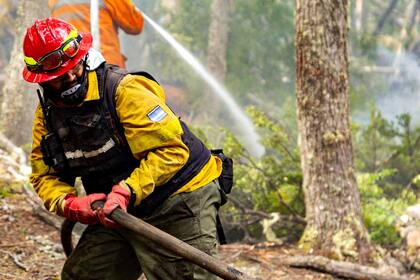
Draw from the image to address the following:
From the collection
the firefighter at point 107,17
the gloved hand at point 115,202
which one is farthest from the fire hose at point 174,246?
the firefighter at point 107,17

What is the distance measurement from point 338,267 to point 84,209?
2.99 m

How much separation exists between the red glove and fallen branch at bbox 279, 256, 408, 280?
2.89 m

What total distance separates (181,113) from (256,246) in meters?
9.27

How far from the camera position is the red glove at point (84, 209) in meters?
2.88

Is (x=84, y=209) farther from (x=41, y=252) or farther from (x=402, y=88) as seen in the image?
(x=402, y=88)

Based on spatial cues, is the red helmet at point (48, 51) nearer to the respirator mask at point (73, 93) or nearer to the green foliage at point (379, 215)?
the respirator mask at point (73, 93)

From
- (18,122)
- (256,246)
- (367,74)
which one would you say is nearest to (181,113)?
(367,74)

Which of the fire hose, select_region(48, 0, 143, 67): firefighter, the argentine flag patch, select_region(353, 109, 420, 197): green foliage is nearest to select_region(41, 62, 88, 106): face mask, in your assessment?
the argentine flag patch

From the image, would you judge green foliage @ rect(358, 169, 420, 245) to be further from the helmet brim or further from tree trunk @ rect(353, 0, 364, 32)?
tree trunk @ rect(353, 0, 364, 32)

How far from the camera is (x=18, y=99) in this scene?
317 inches

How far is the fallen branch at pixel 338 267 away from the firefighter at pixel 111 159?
2.26 meters

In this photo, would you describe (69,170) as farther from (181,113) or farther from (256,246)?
(181,113)

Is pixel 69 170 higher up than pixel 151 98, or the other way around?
pixel 151 98

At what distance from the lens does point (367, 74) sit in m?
17.0
